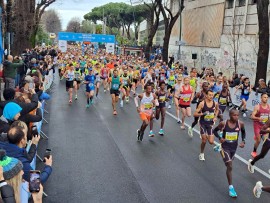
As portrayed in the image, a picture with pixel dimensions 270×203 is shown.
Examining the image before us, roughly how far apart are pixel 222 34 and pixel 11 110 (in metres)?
28.9

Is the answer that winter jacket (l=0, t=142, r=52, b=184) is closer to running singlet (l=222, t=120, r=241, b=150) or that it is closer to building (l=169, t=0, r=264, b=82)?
running singlet (l=222, t=120, r=241, b=150)

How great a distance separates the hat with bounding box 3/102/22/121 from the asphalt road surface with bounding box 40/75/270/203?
5.12 feet

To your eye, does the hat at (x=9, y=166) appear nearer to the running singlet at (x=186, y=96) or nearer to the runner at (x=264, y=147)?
the runner at (x=264, y=147)

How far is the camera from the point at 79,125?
1270cm

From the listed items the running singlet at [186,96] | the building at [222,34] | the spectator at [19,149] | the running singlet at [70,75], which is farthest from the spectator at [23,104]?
the building at [222,34]

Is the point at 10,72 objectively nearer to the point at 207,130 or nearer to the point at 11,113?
the point at 11,113

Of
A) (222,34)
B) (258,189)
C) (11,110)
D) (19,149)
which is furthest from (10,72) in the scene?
(222,34)

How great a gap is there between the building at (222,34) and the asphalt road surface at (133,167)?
1503cm

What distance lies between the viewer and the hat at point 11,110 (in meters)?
6.71

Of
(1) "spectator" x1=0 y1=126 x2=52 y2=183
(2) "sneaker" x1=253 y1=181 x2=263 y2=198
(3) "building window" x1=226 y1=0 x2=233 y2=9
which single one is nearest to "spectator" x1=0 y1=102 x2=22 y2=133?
(1) "spectator" x1=0 y1=126 x2=52 y2=183

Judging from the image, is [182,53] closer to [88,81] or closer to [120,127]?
[88,81]

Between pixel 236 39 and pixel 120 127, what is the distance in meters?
20.7

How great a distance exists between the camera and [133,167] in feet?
28.1

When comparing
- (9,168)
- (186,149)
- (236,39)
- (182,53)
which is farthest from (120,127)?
(182,53)
